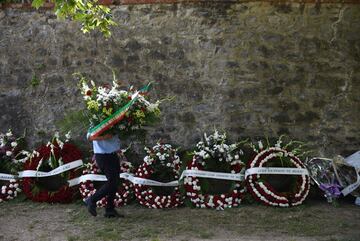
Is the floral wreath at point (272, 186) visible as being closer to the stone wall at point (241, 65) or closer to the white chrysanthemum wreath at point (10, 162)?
the stone wall at point (241, 65)

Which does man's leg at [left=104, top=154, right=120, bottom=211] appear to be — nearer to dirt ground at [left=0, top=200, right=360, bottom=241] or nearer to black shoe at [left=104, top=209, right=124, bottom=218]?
black shoe at [left=104, top=209, right=124, bottom=218]

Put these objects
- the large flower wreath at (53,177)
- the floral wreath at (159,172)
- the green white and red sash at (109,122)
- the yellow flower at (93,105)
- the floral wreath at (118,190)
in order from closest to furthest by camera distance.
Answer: the green white and red sash at (109,122) < the yellow flower at (93,105) < the floral wreath at (159,172) < the floral wreath at (118,190) < the large flower wreath at (53,177)

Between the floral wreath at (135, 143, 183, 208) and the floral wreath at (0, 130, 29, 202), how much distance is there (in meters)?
2.04

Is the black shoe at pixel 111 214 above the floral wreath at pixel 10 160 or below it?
below

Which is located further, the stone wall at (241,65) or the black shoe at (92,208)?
the stone wall at (241,65)

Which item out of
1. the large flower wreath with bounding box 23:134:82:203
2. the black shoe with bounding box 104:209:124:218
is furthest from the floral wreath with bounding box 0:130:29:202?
the black shoe with bounding box 104:209:124:218

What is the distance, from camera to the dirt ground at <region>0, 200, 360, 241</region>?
6.16 metres

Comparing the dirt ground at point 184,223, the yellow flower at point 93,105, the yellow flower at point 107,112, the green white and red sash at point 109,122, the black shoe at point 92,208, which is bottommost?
the dirt ground at point 184,223

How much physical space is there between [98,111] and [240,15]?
2838 mm

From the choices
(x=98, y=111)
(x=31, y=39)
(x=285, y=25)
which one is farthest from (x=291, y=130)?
(x=31, y=39)

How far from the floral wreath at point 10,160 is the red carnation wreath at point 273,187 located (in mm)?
3700

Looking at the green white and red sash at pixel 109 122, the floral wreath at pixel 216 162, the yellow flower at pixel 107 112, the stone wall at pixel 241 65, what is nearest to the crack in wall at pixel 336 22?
the stone wall at pixel 241 65

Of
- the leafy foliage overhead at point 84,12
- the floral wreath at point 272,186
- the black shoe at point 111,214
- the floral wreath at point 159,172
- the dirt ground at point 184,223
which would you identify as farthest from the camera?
the floral wreath at point 159,172

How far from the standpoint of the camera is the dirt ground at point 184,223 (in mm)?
6156
